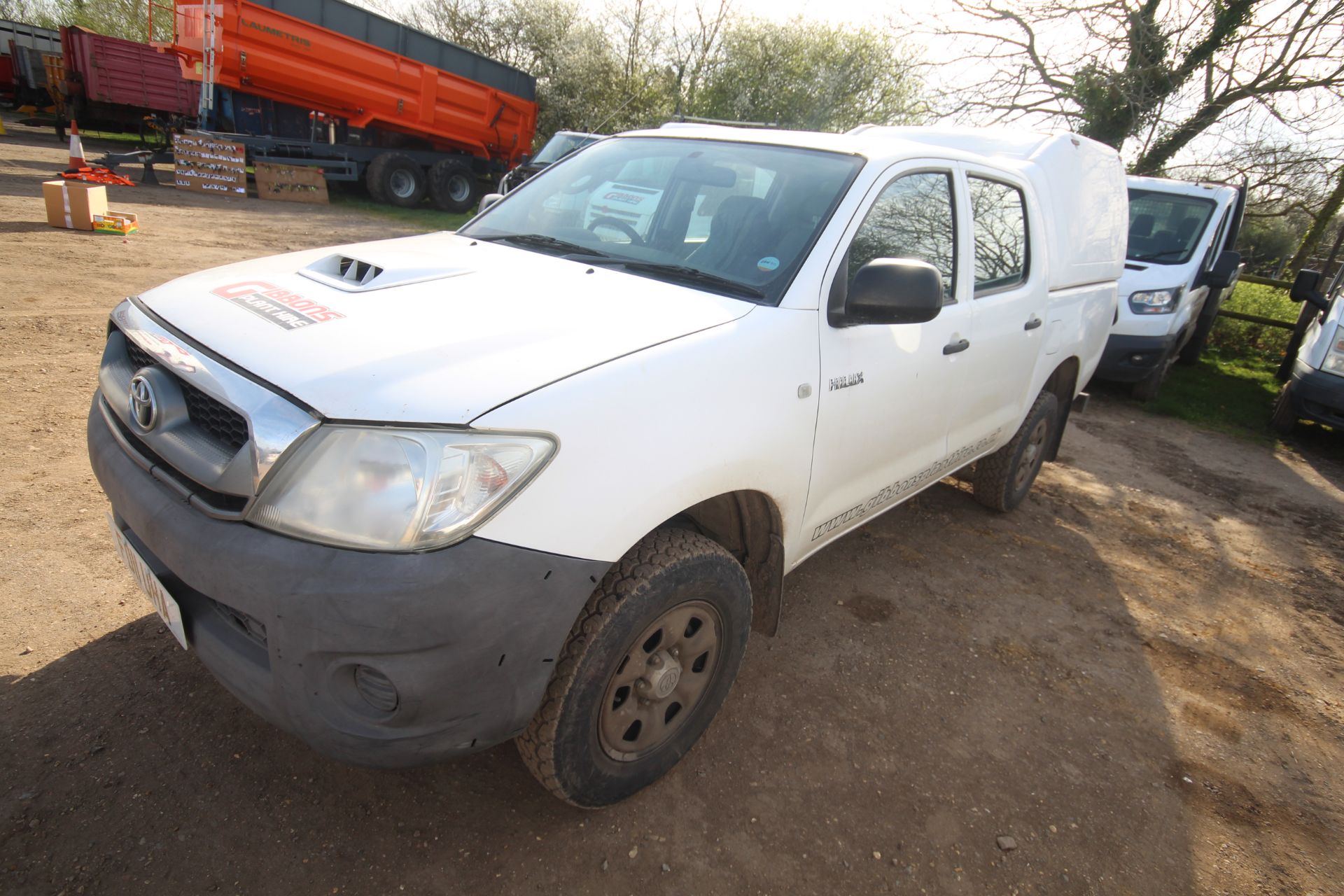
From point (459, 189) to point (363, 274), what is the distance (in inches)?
572

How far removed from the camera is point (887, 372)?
102 inches

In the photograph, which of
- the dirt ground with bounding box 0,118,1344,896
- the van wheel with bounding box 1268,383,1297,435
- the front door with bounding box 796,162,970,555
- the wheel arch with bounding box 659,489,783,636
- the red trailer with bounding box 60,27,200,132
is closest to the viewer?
the dirt ground with bounding box 0,118,1344,896

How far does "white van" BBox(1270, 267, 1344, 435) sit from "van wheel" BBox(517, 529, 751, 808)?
6.76 metres

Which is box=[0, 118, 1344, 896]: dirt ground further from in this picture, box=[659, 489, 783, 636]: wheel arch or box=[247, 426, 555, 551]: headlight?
box=[247, 426, 555, 551]: headlight

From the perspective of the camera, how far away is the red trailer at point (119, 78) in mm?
17062

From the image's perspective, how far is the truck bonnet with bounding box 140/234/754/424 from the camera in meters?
1.61

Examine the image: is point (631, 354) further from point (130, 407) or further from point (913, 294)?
point (130, 407)

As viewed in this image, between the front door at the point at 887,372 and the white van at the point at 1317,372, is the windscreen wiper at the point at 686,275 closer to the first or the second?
the front door at the point at 887,372

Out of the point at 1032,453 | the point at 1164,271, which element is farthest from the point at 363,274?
the point at 1164,271

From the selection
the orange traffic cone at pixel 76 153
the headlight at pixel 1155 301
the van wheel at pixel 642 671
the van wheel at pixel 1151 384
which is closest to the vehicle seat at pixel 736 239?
the van wheel at pixel 642 671

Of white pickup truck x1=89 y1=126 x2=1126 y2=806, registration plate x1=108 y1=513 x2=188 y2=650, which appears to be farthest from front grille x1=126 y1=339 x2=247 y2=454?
registration plate x1=108 y1=513 x2=188 y2=650

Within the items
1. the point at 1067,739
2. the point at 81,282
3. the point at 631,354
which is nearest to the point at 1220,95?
the point at 1067,739

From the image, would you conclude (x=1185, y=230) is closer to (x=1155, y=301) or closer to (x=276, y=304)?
(x=1155, y=301)

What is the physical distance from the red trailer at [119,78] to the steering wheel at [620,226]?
60.9 ft
